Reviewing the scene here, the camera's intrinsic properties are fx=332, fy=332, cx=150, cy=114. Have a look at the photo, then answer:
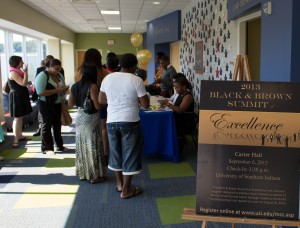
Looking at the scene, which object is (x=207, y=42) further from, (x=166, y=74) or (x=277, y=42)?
(x=277, y=42)

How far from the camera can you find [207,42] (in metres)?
6.17

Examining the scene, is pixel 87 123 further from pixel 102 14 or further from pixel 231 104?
pixel 102 14

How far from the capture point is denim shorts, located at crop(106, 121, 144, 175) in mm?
3088

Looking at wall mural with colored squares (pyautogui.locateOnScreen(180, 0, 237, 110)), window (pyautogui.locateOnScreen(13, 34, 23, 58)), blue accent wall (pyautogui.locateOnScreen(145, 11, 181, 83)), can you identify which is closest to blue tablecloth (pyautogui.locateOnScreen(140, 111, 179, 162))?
wall mural with colored squares (pyautogui.locateOnScreen(180, 0, 237, 110))

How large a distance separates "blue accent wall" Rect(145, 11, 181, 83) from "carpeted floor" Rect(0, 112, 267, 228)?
16.3 ft

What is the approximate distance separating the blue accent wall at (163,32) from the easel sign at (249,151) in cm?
713

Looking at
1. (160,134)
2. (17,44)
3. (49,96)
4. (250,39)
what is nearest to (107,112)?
(160,134)

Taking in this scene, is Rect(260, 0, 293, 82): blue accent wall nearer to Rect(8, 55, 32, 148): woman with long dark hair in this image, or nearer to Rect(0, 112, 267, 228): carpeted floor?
Rect(0, 112, 267, 228): carpeted floor

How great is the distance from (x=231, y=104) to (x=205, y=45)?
4773 mm

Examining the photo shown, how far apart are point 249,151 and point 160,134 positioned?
8.85 feet

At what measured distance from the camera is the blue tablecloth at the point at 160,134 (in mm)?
4312

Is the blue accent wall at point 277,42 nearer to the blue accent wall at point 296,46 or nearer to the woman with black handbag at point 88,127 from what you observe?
the blue accent wall at point 296,46

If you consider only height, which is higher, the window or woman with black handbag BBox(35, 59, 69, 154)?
the window

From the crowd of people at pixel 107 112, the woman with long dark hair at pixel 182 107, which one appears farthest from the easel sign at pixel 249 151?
the woman with long dark hair at pixel 182 107
